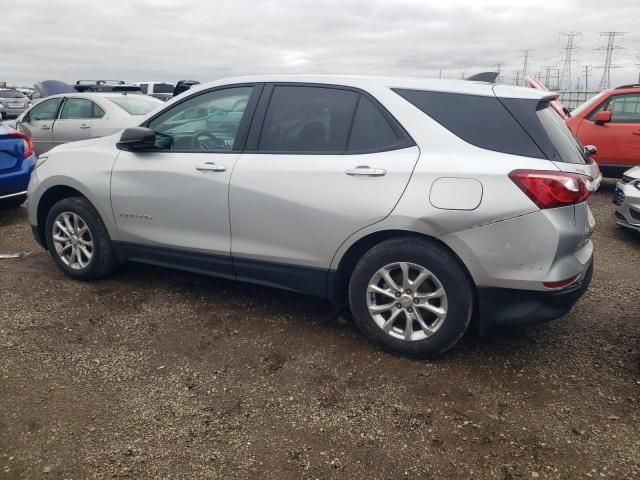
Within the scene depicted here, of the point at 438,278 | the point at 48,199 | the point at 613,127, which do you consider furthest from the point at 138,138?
the point at 613,127

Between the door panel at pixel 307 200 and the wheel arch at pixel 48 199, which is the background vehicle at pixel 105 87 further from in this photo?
the door panel at pixel 307 200

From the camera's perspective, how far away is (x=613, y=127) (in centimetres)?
806

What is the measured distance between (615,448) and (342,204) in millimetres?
1834

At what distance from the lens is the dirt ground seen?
2289 mm

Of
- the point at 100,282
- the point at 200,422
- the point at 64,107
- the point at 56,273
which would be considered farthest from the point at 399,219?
the point at 64,107

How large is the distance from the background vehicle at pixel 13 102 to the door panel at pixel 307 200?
2612 centimetres

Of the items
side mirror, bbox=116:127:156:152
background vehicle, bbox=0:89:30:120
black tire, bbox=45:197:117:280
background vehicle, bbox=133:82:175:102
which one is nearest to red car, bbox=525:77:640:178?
side mirror, bbox=116:127:156:152

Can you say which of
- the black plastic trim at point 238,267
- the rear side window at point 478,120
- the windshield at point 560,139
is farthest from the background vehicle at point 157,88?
the windshield at point 560,139

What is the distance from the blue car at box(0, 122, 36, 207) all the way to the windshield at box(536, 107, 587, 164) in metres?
6.07

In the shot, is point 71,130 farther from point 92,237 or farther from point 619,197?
point 619,197

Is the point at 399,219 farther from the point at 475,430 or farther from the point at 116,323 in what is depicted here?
the point at 116,323

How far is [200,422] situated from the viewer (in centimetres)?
255

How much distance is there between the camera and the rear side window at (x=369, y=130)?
3055 mm

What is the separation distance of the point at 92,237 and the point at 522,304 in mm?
3256
